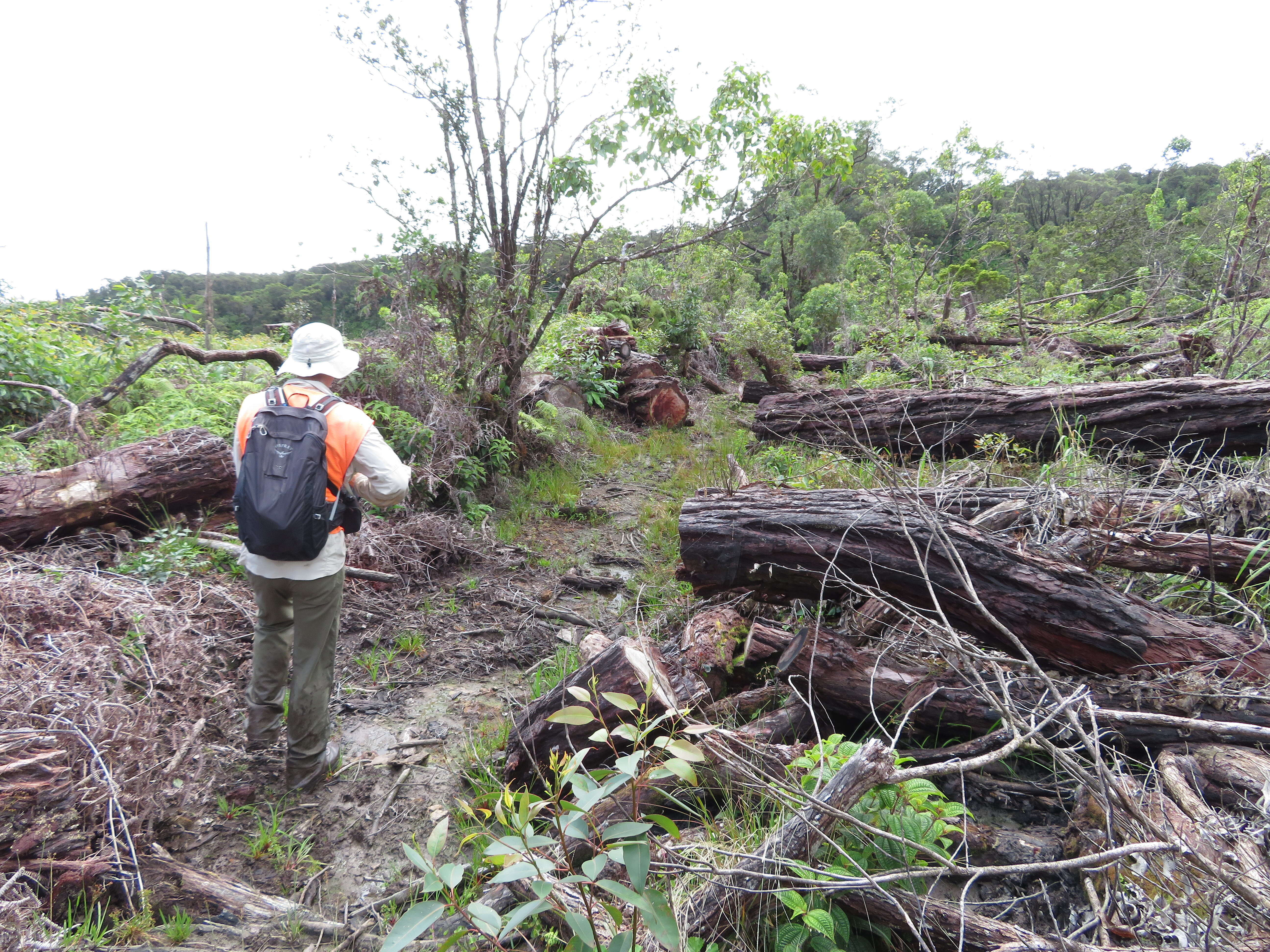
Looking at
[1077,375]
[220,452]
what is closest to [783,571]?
[220,452]

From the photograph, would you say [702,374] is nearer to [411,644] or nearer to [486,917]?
[411,644]

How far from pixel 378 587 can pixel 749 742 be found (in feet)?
11.0

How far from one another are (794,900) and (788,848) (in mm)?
162

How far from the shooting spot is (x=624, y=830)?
3.72ft

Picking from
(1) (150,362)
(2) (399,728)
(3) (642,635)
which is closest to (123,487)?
(1) (150,362)

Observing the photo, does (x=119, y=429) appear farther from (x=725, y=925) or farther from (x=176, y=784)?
(x=725, y=925)

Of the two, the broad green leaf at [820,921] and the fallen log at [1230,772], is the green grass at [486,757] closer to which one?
the broad green leaf at [820,921]

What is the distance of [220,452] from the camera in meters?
4.52

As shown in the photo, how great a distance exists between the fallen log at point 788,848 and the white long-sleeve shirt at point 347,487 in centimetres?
206

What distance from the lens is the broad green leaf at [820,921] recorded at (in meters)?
1.59

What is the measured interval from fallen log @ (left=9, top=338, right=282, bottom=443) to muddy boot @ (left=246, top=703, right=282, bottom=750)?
3.75 meters

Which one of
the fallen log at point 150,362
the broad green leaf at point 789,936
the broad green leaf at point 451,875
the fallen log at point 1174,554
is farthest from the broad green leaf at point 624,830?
the fallen log at point 150,362

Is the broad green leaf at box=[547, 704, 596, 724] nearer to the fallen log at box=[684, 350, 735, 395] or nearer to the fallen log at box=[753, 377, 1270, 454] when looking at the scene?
the fallen log at box=[753, 377, 1270, 454]

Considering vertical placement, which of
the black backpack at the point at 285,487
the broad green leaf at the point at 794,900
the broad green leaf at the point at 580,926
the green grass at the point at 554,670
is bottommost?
the green grass at the point at 554,670
